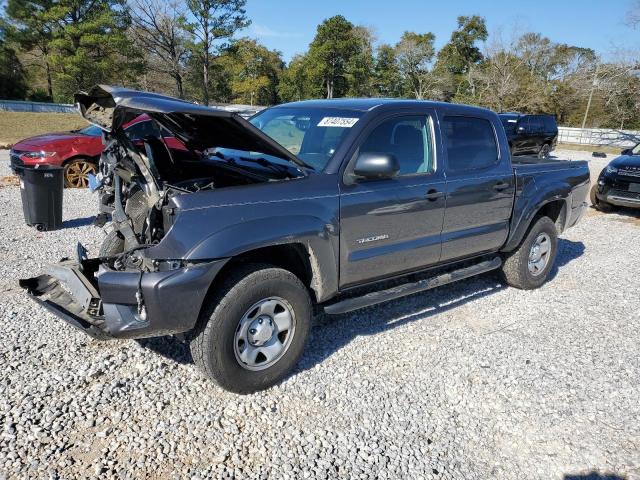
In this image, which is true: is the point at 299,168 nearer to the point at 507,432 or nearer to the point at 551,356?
the point at 507,432

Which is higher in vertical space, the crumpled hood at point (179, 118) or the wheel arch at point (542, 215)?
the crumpled hood at point (179, 118)

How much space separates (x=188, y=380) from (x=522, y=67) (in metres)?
50.9

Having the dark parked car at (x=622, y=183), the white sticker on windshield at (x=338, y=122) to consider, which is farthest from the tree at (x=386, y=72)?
the white sticker on windshield at (x=338, y=122)

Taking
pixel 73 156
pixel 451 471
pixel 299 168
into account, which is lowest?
pixel 451 471

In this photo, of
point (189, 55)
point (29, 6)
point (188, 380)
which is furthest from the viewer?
point (189, 55)

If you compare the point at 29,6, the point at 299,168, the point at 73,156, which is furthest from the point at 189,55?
the point at 299,168

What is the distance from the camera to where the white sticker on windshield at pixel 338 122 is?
12.2ft

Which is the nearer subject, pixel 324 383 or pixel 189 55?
pixel 324 383

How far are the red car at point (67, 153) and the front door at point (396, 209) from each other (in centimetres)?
757

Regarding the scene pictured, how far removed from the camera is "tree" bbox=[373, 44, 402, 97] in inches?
2130

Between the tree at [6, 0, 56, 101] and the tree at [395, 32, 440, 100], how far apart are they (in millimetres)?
34669

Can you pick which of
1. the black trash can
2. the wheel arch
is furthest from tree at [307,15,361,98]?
the wheel arch

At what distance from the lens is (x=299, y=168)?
3.47 meters

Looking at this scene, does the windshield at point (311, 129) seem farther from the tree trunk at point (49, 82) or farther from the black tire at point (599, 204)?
the tree trunk at point (49, 82)
